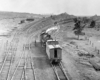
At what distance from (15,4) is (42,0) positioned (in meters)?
31.0

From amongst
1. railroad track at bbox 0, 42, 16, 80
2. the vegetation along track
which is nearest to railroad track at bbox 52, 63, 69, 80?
the vegetation along track

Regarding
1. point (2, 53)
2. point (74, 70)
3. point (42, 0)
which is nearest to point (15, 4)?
point (42, 0)

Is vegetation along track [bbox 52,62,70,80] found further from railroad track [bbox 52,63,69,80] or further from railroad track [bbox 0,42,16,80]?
railroad track [bbox 0,42,16,80]

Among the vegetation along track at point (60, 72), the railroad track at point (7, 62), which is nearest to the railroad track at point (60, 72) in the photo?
the vegetation along track at point (60, 72)

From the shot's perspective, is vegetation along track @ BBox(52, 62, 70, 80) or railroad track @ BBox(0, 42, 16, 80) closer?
vegetation along track @ BBox(52, 62, 70, 80)

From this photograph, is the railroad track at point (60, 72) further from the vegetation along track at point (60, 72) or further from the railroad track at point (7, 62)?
the railroad track at point (7, 62)

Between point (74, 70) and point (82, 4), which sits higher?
point (82, 4)

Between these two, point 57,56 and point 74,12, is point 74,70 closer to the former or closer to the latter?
point 57,56

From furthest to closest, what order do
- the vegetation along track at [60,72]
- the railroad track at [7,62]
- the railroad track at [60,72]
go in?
the railroad track at [7,62] → the railroad track at [60,72] → the vegetation along track at [60,72]

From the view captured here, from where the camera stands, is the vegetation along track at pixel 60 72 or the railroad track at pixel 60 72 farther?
the railroad track at pixel 60 72

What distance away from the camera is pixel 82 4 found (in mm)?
133875

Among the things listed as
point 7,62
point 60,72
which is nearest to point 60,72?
point 60,72

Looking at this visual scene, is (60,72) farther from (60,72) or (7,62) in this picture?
(7,62)

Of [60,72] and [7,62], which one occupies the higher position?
[7,62]
